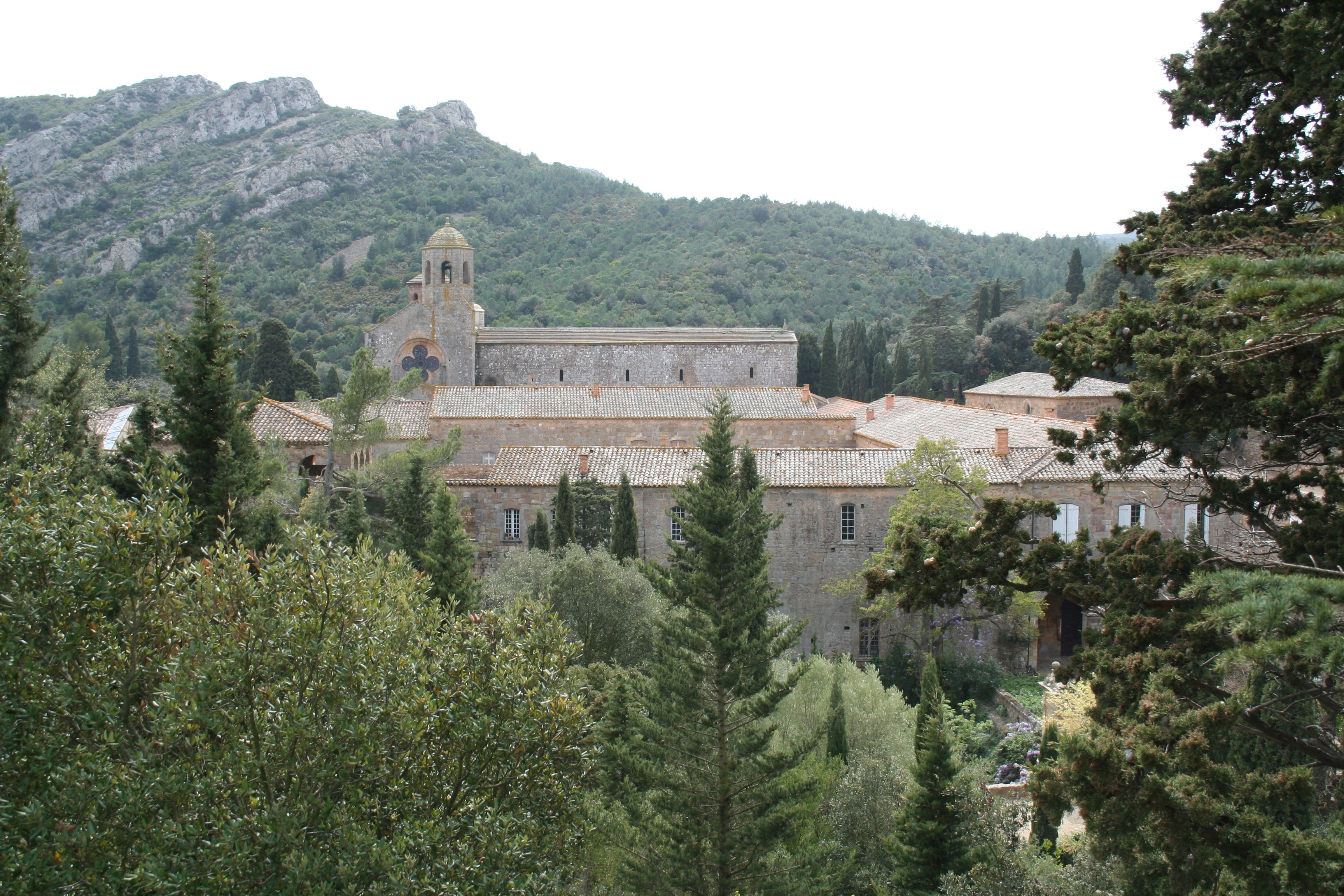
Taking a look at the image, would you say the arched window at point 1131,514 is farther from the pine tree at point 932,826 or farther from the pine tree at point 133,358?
the pine tree at point 133,358

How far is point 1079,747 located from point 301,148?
10005cm

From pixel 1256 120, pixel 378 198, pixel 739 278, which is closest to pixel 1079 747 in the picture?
pixel 1256 120

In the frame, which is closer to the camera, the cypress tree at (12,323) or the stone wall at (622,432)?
the cypress tree at (12,323)

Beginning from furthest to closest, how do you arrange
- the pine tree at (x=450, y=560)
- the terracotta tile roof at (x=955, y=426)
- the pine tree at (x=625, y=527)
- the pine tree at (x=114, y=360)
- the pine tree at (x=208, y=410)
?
the pine tree at (x=114, y=360)
the terracotta tile roof at (x=955, y=426)
the pine tree at (x=625, y=527)
the pine tree at (x=450, y=560)
the pine tree at (x=208, y=410)

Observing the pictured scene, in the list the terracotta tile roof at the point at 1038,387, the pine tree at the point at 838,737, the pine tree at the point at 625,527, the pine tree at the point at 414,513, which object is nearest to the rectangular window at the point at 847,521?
the pine tree at the point at 625,527

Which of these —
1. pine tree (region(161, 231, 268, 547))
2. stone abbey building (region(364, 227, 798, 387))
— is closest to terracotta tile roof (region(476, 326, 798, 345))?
stone abbey building (region(364, 227, 798, 387))

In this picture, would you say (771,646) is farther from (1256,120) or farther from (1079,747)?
(1256,120)

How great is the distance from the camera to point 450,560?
60.1 ft

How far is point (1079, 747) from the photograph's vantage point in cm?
617

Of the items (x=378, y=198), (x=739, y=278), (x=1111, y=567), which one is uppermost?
(x=378, y=198)

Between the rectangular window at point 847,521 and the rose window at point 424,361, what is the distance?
78.8 ft

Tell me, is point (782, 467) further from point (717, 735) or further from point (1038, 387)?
point (1038, 387)

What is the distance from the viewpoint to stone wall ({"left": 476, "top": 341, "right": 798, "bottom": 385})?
4434 centimetres

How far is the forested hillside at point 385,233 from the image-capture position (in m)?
71.0
